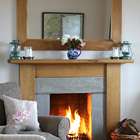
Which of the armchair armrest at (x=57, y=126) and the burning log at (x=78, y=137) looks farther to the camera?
the burning log at (x=78, y=137)

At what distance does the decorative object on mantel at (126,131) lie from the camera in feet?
11.6

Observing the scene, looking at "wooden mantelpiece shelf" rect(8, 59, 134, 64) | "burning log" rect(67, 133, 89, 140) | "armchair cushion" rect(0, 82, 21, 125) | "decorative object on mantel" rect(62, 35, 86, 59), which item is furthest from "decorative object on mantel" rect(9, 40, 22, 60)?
"burning log" rect(67, 133, 89, 140)

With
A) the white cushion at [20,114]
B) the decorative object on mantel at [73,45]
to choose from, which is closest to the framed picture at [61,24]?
the decorative object on mantel at [73,45]

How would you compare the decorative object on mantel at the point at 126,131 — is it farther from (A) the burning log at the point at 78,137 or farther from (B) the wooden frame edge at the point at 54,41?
(B) the wooden frame edge at the point at 54,41

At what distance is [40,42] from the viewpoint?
12.1 ft

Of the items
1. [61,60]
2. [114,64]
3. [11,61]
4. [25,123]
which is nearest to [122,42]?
[114,64]

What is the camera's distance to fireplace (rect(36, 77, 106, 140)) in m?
3.69

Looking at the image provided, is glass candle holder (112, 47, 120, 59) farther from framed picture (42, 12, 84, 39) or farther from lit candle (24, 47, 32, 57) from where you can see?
lit candle (24, 47, 32, 57)

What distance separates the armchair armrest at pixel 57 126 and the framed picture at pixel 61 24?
3.66 feet

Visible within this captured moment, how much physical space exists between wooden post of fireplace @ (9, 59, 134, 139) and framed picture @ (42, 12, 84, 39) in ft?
1.20

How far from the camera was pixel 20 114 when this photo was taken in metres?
2.95

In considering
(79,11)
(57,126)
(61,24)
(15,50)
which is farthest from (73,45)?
(57,126)

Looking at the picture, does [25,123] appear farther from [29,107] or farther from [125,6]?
[125,6]

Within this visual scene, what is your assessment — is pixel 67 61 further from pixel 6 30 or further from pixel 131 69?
pixel 131 69
